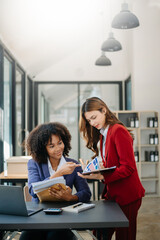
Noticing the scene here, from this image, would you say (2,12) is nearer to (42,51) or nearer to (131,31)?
(42,51)

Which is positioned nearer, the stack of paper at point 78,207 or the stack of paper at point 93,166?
the stack of paper at point 78,207

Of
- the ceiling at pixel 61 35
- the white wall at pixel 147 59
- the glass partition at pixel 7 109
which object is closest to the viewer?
the ceiling at pixel 61 35

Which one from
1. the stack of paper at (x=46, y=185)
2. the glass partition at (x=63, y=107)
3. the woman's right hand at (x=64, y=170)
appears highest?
the glass partition at (x=63, y=107)

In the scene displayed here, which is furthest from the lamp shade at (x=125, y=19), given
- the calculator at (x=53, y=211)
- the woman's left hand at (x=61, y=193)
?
the calculator at (x=53, y=211)

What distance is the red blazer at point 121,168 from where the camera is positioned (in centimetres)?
254

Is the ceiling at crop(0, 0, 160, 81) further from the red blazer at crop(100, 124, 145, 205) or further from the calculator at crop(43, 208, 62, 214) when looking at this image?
the calculator at crop(43, 208, 62, 214)

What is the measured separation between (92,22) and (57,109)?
294 centimetres

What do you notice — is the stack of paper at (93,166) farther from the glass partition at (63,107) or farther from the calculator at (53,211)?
the glass partition at (63,107)

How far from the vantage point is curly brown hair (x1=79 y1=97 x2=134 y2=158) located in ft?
8.85

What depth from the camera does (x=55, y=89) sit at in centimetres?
940

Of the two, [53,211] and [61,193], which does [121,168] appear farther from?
[53,211]

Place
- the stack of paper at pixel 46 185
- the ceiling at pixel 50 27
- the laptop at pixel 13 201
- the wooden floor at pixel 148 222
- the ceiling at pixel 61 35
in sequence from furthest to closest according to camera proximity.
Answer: the ceiling at pixel 61 35 → the ceiling at pixel 50 27 → the wooden floor at pixel 148 222 → the stack of paper at pixel 46 185 → the laptop at pixel 13 201

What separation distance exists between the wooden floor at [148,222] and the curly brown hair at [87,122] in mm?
1789

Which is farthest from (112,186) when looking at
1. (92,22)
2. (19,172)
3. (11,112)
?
(92,22)
